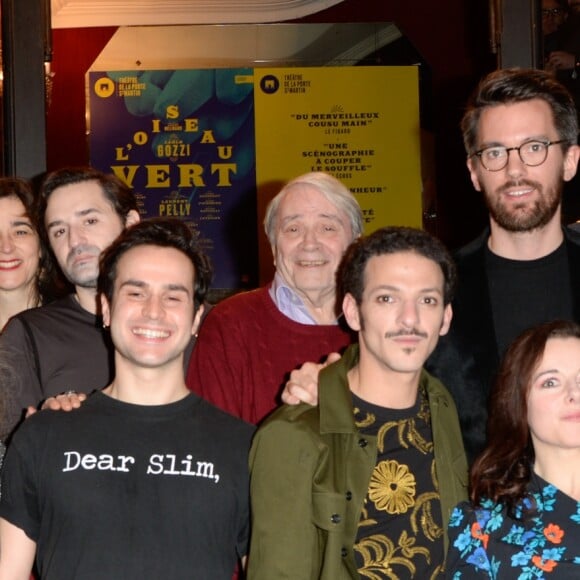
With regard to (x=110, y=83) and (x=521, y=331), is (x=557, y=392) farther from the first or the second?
(x=110, y=83)

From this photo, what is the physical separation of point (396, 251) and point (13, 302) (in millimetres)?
1286

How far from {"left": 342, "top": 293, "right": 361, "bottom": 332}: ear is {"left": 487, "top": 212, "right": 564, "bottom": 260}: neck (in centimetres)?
46

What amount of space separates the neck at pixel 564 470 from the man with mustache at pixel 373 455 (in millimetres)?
182

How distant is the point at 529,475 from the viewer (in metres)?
2.35

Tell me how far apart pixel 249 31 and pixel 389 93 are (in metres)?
0.78

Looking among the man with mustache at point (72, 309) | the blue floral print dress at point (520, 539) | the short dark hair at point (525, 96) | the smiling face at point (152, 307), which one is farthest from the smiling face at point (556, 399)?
the man with mustache at point (72, 309)

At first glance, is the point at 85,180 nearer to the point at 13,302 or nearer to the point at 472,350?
the point at 13,302

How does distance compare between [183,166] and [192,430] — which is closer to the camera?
[192,430]

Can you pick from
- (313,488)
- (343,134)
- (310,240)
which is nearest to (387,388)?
(313,488)

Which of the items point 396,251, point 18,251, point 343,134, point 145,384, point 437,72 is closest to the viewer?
point 145,384

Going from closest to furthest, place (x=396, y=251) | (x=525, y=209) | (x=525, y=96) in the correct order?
(x=396, y=251)
(x=525, y=209)
(x=525, y=96)

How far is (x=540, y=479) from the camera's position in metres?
2.34

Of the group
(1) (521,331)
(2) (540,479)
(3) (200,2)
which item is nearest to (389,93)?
(3) (200,2)

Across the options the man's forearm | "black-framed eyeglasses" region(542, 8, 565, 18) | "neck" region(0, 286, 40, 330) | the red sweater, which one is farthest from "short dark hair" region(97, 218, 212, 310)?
"black-framed eyeglasses" region(542, 8, 565, 18)
